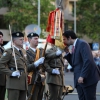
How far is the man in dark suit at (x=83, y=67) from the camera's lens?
7.51 metres

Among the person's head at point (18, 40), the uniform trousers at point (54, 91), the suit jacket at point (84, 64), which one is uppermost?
the person's head at point (18, 40)

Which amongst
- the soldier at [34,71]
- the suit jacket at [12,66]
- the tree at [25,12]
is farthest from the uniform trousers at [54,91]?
the tree at [25,12]

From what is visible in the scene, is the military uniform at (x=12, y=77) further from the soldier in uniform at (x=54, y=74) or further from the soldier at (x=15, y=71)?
the soldier in uniform at (x=54, y=74)

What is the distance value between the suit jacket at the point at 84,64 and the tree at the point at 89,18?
39.8 metres

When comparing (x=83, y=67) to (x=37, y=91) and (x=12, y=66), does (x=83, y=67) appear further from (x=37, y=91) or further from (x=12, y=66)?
(x=37, y=91)

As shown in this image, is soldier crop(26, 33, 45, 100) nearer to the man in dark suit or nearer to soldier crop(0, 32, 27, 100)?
soldier crop(0, 32, 27, 100)

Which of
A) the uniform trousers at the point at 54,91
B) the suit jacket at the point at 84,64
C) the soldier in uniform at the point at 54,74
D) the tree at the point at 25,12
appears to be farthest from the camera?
the tree at the point at 25,12

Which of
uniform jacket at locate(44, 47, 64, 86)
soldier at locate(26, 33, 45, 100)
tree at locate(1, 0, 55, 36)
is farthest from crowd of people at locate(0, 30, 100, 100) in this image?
tree at locate(1, 0, 55, 36)

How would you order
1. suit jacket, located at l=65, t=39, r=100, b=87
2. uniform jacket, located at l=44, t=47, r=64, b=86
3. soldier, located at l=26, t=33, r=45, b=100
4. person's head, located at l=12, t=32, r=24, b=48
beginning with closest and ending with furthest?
suit jacket, located at l=65, t=39, r=100, b=87, person's head, located at l=12, t=32, r=24, b=48, soldier, located at l=26, t=33, r=45, b=100, uniform jacket, located at l=44, t=47, r=64, b=86

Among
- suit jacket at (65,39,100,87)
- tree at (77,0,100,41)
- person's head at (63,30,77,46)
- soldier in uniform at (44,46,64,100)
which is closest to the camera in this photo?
suit jacket at (65,39,100,87)

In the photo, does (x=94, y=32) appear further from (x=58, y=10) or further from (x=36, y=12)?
(x=58, y=10)

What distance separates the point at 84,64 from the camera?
7520mm

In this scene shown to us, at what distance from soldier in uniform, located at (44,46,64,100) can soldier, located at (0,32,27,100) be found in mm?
1660

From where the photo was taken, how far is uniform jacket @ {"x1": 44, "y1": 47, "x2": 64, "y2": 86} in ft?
31.4
